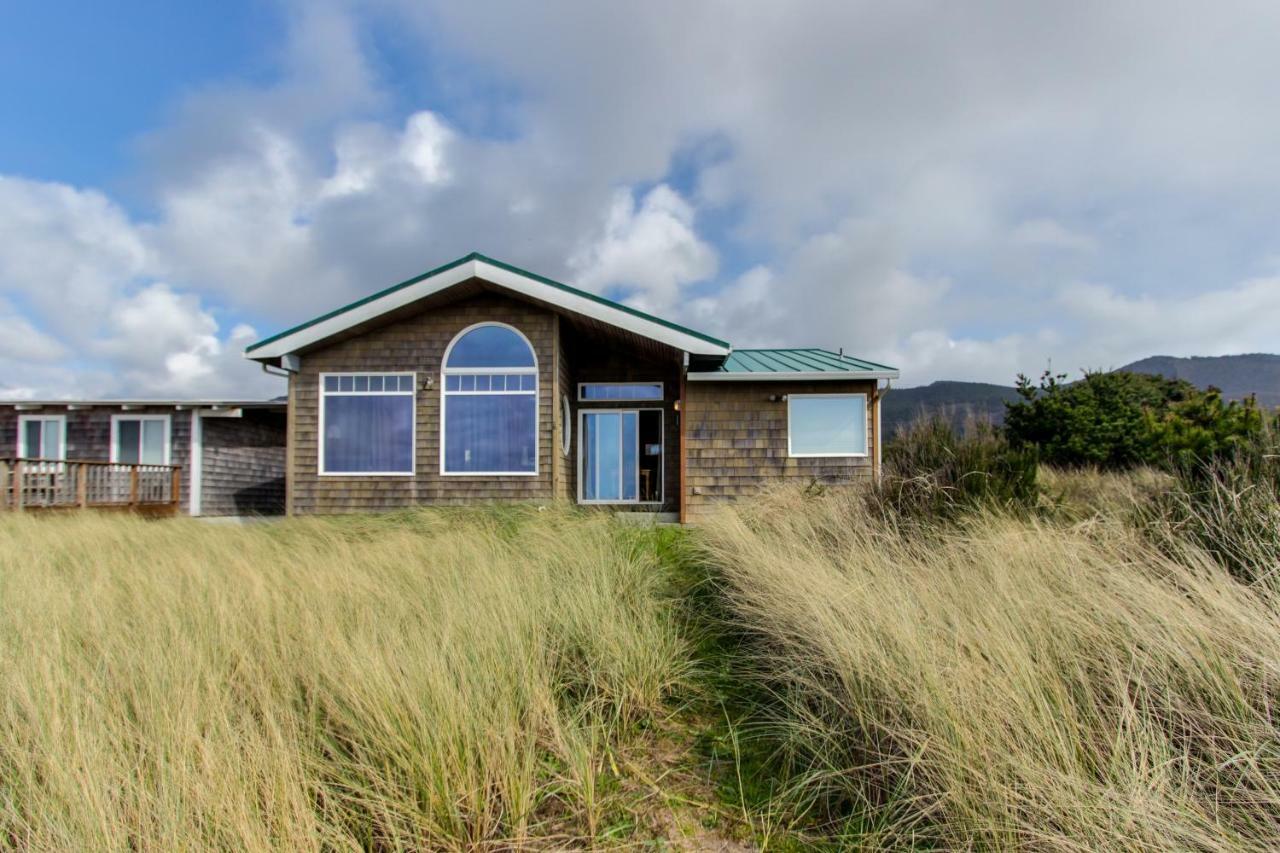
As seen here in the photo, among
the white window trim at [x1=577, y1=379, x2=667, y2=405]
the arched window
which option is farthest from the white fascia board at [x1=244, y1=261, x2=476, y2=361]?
the white window trim at [x1=577, y1=379, x2=667, y2=405]

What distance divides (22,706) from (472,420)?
25.5ft

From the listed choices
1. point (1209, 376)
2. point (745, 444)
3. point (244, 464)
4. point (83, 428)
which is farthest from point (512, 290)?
point (1209, 376)

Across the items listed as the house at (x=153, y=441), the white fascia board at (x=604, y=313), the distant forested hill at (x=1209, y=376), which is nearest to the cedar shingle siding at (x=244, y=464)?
Answer: the house at (x=153, y=441)

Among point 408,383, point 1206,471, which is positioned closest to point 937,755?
point 1206,471

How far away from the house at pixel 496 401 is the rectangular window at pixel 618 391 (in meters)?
0.82

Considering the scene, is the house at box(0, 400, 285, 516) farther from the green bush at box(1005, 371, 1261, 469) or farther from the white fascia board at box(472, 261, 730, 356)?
the green bush at box(1005, 371, 1261, 469)

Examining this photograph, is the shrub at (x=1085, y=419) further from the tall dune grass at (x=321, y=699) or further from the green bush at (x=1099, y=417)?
the tall dune grass at (x=321, y=699)

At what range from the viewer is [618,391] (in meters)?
11.9

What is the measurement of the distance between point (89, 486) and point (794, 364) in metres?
13.9

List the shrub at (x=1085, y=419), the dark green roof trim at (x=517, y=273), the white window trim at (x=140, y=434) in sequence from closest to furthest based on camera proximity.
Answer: the dark green roof trim at (x=517, y=273)
the white window trim at (x=140, y=434)
the shrub at (x=1085, y=419)

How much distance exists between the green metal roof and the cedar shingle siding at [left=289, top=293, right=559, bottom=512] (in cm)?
313

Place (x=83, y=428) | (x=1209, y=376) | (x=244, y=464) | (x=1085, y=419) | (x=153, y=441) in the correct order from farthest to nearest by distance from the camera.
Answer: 1. (x=1209, y=376)
2. (x=1085, y=419)
3. (x=244, y=464)
4. (x=83, y=428)
5. (x=153, y=441)

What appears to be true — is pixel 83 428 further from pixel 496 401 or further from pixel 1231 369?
pixel 1231 369

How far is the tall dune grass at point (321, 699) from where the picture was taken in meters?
1.81
